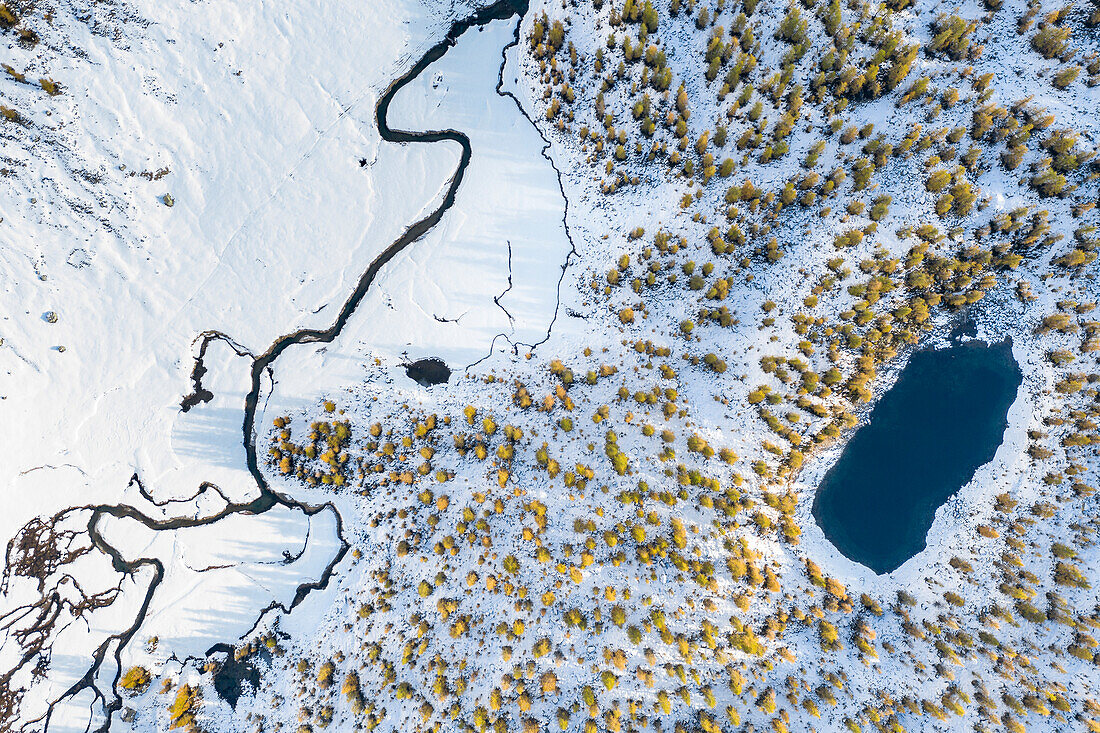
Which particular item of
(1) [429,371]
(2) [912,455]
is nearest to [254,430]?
(1) [429,371]

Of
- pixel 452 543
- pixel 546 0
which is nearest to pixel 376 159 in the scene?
pixel 546 0

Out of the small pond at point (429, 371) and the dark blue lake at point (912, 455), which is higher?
the small pond at point (429, 371)

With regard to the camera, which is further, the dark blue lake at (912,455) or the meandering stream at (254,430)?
the dark blue lake at (912,455)

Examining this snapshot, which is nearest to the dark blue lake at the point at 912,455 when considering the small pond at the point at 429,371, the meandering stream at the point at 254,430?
the small pond at the point at 429,371

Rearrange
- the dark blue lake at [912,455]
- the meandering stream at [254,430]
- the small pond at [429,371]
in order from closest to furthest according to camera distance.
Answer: the meandering stream at [254,430] → the small pond at [429,371] → the dark blue lake at [912,455]

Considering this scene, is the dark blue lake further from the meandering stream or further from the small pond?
the meandering stream

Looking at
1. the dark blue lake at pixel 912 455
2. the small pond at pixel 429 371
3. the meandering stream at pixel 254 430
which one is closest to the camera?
the meandering stream at pixel 254 430

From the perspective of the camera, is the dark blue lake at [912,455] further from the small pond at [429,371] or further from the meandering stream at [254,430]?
the meandering stream at [254,430]

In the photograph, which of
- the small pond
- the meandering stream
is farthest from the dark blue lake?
the meandering stream

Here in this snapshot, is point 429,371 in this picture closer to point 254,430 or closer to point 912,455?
point 254,430
